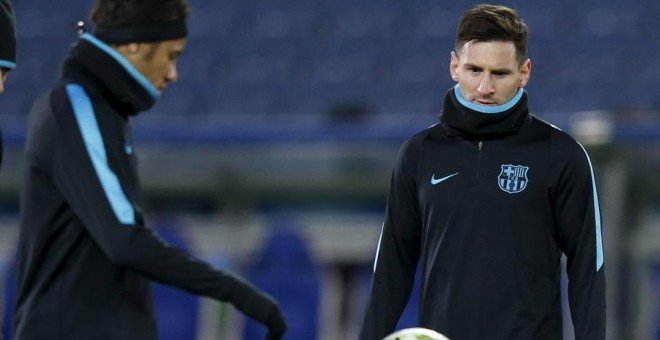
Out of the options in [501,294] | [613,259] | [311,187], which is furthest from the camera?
[311,187]

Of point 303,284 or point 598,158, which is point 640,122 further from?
point 303,284

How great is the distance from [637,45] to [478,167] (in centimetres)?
838

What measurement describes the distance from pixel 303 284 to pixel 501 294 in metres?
4.95

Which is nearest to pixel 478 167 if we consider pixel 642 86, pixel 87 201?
pixel 87 201

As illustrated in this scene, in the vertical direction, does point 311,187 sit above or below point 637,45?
below

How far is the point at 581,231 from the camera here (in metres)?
3.17

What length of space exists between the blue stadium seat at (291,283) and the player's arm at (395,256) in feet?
15.3

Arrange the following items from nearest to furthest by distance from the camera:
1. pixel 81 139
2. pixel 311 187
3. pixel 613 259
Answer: pixel 81 139 → pixel 613 259 → pixel 311 187

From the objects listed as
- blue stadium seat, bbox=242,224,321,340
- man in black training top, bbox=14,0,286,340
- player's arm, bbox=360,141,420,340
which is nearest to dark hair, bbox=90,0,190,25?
man in black training top, bbox=14,0,286,340

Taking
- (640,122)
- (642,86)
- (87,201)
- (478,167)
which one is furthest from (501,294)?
(642,86)

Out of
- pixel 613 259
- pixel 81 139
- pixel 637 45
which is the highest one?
pixel 637 45

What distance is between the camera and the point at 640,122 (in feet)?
27.3

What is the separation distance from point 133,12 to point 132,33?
0.18 ft

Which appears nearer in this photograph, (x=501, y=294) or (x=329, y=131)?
(x=501, y=294)
